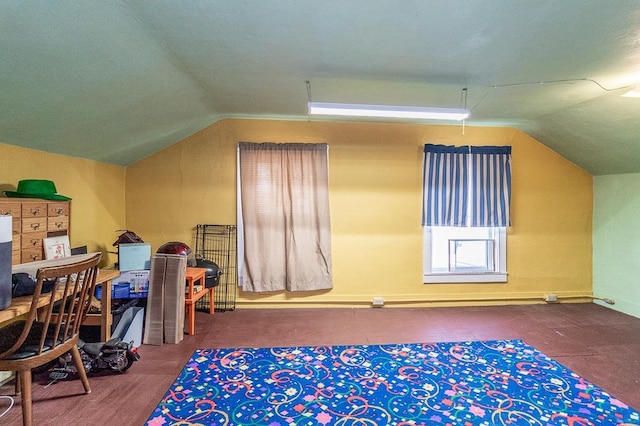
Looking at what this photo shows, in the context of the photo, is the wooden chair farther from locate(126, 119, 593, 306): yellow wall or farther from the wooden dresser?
locate(126, 119, 593, 306): yellow wall

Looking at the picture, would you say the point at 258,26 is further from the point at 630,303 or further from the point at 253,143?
the point at 630,303

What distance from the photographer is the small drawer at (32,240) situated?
247 cm

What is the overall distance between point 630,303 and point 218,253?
17.5 ft

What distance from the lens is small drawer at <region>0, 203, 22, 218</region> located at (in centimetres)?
225

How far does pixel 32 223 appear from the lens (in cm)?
252

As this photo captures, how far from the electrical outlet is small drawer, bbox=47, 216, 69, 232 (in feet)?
11.4

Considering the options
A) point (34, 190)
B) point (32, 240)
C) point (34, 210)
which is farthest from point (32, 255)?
point (34, 190)

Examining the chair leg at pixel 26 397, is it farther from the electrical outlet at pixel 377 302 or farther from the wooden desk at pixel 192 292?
the electrical outlet at pixel 377 302

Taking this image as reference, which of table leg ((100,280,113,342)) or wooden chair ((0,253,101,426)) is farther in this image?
table leg ((100,280,113,342))

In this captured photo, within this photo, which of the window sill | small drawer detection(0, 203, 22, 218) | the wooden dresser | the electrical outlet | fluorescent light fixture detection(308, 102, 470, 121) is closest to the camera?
small drawer detection(0, 203, 22, 218)

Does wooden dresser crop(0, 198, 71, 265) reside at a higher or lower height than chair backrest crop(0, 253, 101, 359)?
higher

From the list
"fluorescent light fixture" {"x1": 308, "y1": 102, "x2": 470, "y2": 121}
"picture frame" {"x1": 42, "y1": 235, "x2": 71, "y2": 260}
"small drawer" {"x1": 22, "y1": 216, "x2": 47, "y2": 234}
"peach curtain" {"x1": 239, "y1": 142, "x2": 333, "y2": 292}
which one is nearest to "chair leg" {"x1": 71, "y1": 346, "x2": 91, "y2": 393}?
"picture frame" {"x1": 42, "y1": 235, "x2": 71, "y2": 260}

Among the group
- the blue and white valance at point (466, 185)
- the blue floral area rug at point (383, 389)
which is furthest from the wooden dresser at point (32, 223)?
the blue and white valance at point (466, 185)

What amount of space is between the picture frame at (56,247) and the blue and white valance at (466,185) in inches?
156
